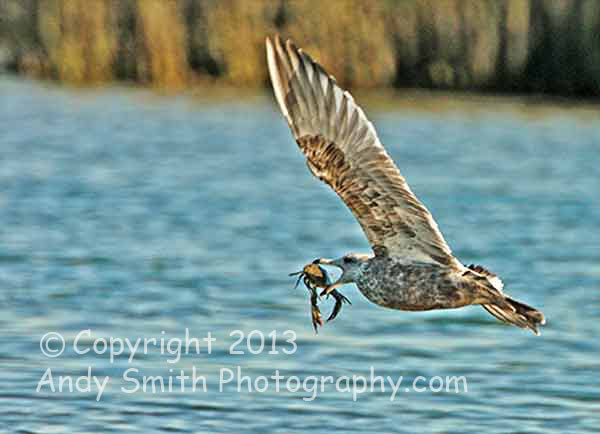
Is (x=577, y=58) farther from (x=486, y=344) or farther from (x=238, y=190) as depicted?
(x=486, y=344)

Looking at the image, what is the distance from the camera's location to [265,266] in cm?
1183

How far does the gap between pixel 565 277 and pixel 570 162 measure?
23.6ft

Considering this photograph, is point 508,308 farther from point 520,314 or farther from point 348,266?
point 348,266

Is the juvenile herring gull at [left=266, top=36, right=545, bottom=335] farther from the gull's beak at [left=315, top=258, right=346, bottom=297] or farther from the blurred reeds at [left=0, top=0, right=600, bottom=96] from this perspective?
the blurred reeds at [left=0, top=0, right=600, bottom=96]

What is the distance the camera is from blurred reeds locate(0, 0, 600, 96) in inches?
965

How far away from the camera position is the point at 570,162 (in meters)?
18.6

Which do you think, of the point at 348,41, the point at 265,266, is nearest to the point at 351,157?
the point at 265,266

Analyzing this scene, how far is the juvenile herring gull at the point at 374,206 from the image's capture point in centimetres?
601

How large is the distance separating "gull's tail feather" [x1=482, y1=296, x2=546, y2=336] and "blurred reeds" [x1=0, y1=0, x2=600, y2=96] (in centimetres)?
1800

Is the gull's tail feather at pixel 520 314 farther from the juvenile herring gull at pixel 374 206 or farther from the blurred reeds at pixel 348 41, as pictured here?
the blurred reeds at pixel 348 41

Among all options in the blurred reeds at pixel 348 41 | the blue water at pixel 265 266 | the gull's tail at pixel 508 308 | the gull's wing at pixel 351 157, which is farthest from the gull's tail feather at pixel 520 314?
the blurred reeds at pixel 348 41

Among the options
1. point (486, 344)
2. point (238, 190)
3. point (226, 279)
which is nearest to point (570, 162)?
point (238, 190)

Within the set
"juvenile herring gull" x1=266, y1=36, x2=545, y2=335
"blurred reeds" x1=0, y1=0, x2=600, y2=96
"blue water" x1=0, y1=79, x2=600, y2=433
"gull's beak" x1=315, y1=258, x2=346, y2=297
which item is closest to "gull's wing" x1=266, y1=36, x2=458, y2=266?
"juvenile herring gull" x1=266, y1=36, x2=545, y2=335

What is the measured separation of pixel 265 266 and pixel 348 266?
5.43 m
